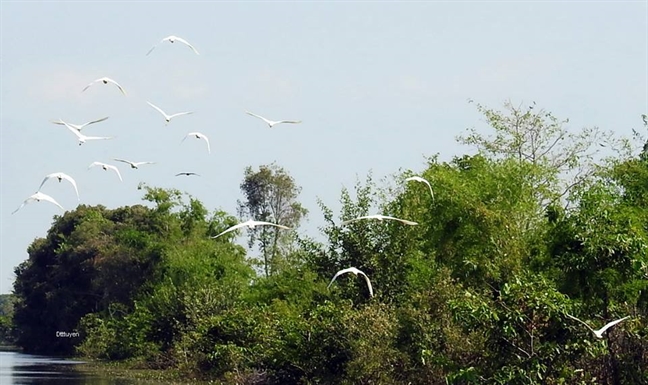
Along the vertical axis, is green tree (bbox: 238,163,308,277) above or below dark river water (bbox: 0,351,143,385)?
above

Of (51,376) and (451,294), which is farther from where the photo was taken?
(51,376)

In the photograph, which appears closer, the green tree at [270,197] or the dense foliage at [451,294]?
the dense foliage at [451,294]

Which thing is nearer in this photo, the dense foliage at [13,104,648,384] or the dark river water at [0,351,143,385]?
the dense foliage at [13,104,648,384]

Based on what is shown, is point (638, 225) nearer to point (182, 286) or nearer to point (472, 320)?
point (472, 320)

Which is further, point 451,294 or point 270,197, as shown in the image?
point 270,197

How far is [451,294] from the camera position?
21906mm

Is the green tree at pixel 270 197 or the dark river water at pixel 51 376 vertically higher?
the green tree at pixel 270 197

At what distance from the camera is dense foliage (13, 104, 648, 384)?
58.6ft

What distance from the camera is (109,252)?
212ft

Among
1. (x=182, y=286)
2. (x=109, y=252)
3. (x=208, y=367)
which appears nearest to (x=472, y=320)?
(x=208, y=367)

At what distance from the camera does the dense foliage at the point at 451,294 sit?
58.6 feet

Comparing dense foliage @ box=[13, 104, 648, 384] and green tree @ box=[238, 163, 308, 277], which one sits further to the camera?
green tree @ box=[238, 163, 308, 277]

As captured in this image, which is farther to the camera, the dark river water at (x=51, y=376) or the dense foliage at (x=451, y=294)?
the dark river water at (x=51, y=376)

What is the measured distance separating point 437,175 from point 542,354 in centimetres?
1024
